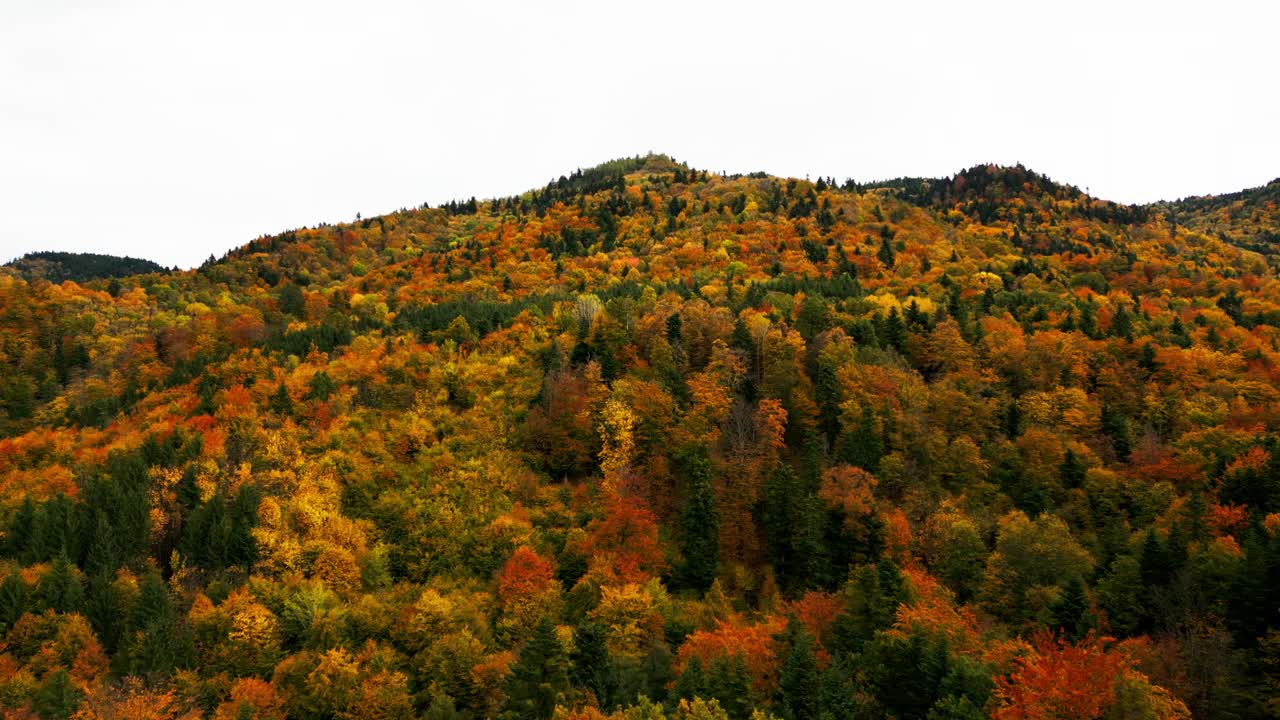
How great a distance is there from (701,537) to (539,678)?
93.8 feet

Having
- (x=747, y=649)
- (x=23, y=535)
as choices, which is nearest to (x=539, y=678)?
(x=747, y=649)

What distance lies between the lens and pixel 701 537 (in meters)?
75.5

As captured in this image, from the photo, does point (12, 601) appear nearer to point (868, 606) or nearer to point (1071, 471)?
point (868, 606)

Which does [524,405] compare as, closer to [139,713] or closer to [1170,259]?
[139,713]

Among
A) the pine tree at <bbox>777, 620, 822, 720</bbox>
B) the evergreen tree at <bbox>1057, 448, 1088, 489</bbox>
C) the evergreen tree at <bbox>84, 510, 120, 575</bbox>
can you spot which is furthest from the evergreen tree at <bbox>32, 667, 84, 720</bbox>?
the evergreen tree at <bbox>1057, 448, 1088, 489</bbox>

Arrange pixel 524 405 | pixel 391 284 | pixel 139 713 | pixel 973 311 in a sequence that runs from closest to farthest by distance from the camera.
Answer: pixel 139 713 → pixel 524 405 → pixel 973 311 → pixel 391 284

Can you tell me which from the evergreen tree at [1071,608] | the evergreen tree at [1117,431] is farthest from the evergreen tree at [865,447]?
the evergreen tree at [1117,431]

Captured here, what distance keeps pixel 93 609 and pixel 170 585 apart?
6.40 m

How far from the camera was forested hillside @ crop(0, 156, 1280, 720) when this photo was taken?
5144 cm

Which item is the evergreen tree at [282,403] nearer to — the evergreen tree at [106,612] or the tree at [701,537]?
the evergreen tree at [106,612]

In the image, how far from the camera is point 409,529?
80312 millimetres

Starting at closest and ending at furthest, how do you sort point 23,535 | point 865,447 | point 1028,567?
point 1028,567, point 23,535, point 865,447

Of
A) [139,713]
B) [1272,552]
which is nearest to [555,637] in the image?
[139,713]

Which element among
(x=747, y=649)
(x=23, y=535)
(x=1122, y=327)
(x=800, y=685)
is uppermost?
(x=1122, y=327)
